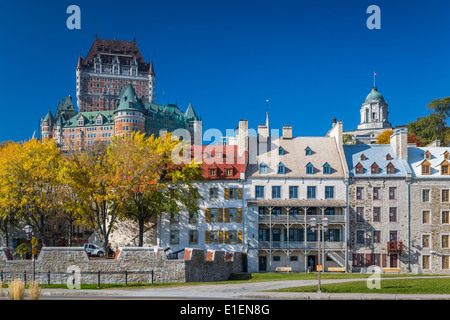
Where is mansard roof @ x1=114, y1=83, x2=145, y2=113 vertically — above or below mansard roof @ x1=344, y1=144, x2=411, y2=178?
above

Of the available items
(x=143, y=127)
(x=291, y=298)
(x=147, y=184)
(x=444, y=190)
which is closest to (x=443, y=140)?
(x=444, y=190)

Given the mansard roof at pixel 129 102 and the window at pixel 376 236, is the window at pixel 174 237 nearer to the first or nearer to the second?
the window at pixel 376 236

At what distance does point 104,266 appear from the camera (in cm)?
3416

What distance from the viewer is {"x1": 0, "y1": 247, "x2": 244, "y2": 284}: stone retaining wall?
111 feet

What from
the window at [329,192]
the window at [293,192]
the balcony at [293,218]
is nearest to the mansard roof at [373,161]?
the window at [329,192]

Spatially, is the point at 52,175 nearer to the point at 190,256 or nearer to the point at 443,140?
the point at 190,256

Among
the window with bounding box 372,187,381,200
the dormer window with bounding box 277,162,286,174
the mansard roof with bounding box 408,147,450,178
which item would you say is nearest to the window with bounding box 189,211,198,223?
the dormer window with bounding box 277,162,286,174

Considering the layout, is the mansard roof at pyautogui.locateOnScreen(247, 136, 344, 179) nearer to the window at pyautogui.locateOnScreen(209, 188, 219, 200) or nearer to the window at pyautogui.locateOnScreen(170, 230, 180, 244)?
the window at pyautogui.locateOnScreen(209, 188, 219, 200)

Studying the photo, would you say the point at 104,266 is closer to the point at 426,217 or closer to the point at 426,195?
the point at 426,217

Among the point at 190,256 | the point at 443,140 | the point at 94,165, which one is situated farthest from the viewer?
the point at 443,140

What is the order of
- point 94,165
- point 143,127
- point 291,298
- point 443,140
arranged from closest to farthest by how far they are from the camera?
point 291,298 → point 94,165 → point 443,140 → point 143,127

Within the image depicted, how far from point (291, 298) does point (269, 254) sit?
87.8 ft

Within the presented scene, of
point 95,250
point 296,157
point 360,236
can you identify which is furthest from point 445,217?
point 95,250

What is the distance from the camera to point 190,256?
35500 mm
